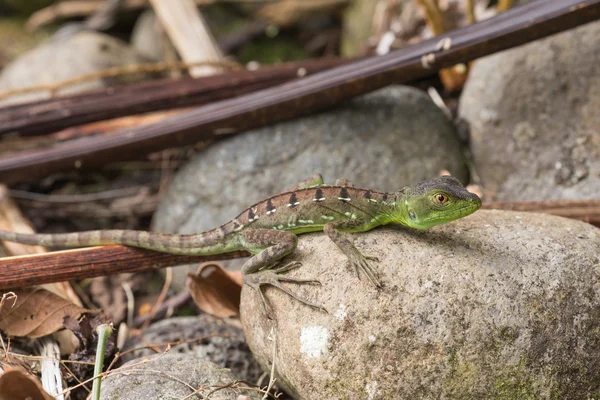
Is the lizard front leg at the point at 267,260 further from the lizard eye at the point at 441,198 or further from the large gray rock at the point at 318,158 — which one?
the large gray rock at the point at 318,158

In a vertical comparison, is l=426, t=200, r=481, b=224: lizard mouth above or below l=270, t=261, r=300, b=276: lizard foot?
above

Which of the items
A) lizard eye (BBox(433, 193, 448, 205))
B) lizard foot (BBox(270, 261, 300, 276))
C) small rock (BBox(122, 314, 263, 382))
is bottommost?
small rock (BBox(122, 314, 263, 382))

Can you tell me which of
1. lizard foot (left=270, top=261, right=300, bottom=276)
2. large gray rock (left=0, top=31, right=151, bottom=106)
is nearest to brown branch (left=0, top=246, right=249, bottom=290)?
lizard foot (left=270, top=261, right=300, bottom=276)

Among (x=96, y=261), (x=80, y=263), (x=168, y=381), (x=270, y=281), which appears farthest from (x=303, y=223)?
(x=80, y=263)

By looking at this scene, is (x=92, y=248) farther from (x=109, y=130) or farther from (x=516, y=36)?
(x=516, y=36)

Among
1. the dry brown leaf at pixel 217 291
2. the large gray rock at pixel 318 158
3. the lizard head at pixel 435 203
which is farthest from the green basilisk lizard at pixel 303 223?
the large gray rock at pixel 318 158

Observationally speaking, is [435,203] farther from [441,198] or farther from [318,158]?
[318,158]

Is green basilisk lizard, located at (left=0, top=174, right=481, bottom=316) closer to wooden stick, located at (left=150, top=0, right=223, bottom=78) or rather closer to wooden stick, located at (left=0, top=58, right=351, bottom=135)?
wooden stick, located at (left=0, top=58, right=351, bottom=135)
